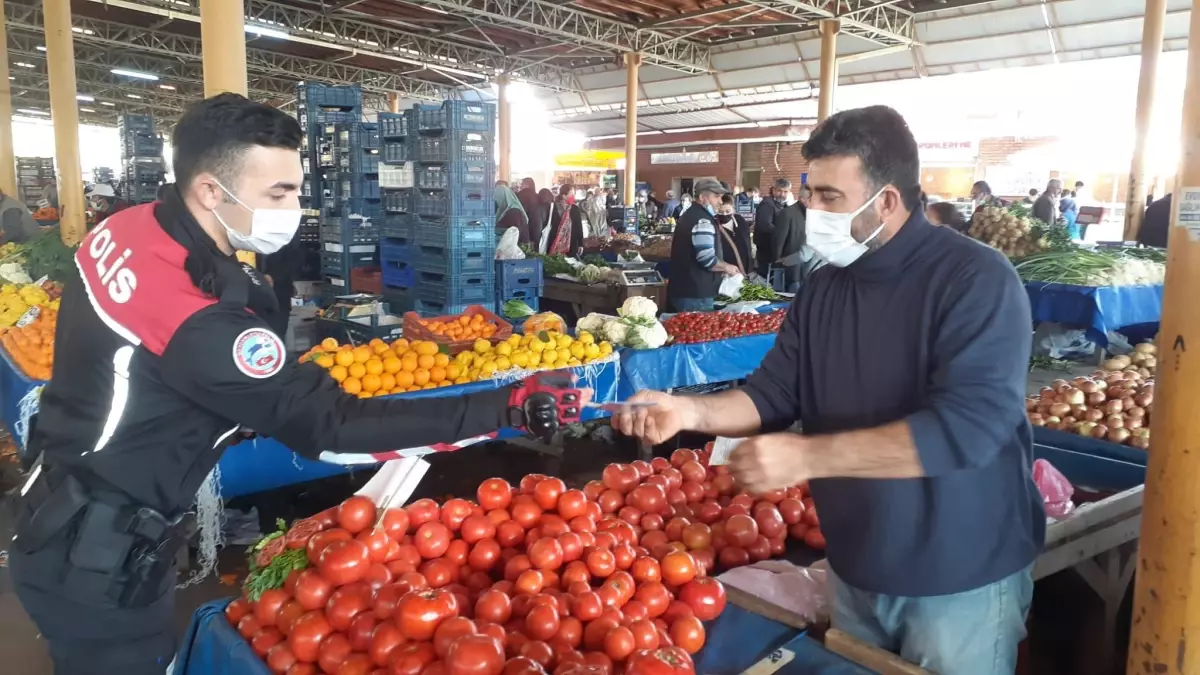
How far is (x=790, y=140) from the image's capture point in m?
24.8

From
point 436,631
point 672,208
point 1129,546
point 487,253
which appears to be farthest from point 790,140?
point 436,631

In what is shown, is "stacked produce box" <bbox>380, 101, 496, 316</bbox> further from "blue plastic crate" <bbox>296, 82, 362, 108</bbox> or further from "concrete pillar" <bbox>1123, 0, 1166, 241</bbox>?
"concrete pillar" <bbox>1123, 0, 1166, 241</bbox>

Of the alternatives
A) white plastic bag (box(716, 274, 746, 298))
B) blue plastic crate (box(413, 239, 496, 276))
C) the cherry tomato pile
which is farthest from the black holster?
white plastic bag (box(716, 274, 746, 298))

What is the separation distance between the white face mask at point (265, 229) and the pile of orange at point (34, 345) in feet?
10.4

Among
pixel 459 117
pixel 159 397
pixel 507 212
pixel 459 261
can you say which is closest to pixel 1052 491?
pixel 159 397

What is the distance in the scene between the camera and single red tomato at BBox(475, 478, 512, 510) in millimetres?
2469

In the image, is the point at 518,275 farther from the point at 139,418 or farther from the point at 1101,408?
the point at 139,418

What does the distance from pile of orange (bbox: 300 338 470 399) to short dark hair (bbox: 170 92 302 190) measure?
2.79 metres

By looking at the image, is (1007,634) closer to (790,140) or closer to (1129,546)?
(1129,546)

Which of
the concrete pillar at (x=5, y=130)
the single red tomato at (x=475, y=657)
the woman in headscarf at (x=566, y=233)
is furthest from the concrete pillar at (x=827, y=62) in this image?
the single red tomato at (x=475, y=657)

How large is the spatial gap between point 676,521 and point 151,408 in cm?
168

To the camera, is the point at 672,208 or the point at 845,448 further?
the point at 672,208

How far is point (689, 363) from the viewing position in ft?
19.4

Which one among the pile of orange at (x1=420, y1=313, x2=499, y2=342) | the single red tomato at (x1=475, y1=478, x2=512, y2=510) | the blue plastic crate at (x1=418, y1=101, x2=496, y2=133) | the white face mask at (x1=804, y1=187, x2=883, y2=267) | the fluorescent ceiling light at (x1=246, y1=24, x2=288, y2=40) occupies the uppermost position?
the fluorescent ceiling light at (x1=246, y1=24, x2=288, y2=40)
